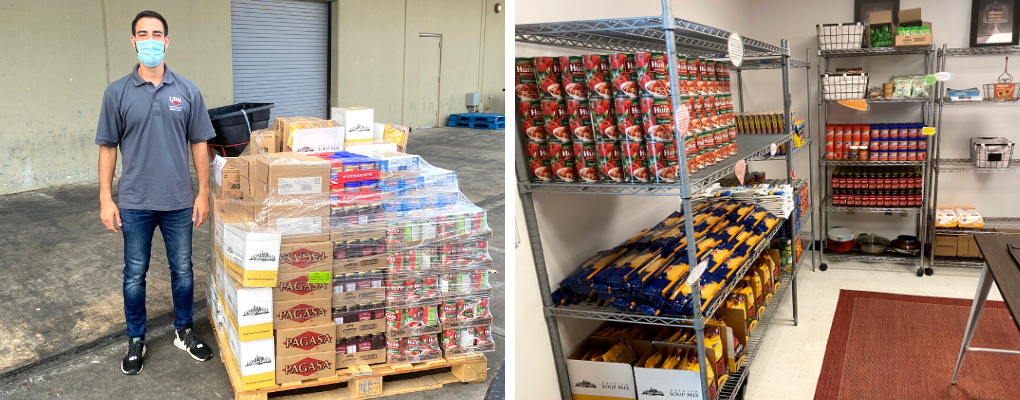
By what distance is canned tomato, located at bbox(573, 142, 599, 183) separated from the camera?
2.60 metres

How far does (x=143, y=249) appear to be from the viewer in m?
3.37

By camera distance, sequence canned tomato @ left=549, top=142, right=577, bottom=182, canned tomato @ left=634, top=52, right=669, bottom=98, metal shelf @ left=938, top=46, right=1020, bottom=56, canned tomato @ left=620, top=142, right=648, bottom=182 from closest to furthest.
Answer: canned tomato @ left=634, top=52, right=669, bottom=98, canned tomato @ left=620, top=142, right=648, bottom=182, canned tomato @ left=549, top=142, right=577, bottom=182, metal shelf @ left=938, top=46, right=1020, bottom=56

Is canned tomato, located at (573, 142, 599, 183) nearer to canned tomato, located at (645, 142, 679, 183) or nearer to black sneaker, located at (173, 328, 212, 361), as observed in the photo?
canned tomato, located at (645, 142, 679, 183)

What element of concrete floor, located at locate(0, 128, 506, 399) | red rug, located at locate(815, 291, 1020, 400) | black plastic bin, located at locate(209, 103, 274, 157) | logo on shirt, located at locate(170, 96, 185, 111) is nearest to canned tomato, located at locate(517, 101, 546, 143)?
concrete floor, located at locate(0, 128, 506, 399)

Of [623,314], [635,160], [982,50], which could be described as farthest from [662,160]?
[982,50]

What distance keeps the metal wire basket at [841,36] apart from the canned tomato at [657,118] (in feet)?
13.2

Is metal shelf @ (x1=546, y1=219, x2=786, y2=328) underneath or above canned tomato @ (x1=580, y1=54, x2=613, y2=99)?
underneath

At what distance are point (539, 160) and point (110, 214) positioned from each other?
2.08m

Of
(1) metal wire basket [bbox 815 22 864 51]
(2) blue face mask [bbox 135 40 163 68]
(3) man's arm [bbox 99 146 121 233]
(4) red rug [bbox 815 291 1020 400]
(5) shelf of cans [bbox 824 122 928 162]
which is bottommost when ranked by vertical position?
(4) red rug [bbox 815 291 1020 400]

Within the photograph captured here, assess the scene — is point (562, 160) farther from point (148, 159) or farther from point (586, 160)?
point (148, 159)

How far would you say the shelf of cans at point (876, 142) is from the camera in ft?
19.2

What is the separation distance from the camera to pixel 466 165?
9.21 metres

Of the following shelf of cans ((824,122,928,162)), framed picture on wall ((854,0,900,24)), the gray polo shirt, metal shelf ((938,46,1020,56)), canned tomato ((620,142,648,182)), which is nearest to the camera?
canned tomato ((620,142,648,182))

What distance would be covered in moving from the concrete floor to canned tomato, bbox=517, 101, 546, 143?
1.29 meters
